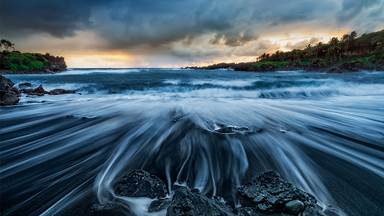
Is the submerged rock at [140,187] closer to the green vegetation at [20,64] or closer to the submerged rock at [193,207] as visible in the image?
the submerged rock at [193,207]

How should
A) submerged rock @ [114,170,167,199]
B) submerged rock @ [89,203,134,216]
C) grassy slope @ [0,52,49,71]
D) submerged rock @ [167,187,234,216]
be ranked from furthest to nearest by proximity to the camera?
grassy slope @ [0,52,49,71], submerged rock @ [114,170,167,199], submerged rock @ [89,203,134,216], submerged rock @ [167,187,234,216]

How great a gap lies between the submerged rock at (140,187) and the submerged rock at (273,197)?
3.52 ft

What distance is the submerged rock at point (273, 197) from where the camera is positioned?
8.50ft

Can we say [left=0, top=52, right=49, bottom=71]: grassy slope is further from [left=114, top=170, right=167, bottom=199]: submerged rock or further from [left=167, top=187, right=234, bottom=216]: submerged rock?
[left=167, top=187, right=234, bottom=216]: submerged rock

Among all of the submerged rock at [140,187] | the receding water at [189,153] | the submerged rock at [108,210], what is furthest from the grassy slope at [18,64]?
the submerged rock at [108,210]

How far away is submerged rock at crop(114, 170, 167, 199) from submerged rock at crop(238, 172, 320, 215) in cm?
107

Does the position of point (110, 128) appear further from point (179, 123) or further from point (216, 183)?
point (216, 183)

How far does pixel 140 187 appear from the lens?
313 cm

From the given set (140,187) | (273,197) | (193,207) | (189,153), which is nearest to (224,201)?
(273,197)

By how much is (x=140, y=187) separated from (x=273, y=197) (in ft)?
5.44

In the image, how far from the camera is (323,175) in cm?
380

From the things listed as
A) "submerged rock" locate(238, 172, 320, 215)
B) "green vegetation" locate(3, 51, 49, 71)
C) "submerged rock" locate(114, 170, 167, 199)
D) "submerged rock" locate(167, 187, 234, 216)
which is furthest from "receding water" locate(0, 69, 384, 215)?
"green vegetation" locate(3, 51, 49, 71)

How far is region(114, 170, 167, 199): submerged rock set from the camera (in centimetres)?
308

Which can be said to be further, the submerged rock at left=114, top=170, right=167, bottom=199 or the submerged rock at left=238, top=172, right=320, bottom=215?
the submerged rock at left=114, top=170, right=167, bottom=199
